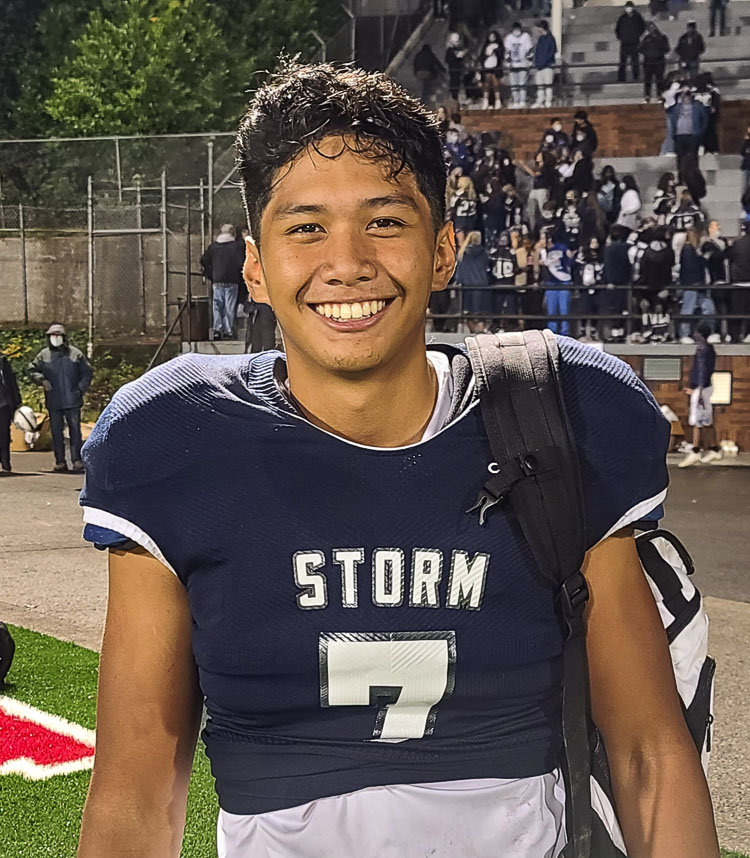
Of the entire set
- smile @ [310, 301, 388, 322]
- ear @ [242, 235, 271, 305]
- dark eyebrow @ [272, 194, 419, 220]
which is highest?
dark eyebrow @ [272, 194, 419, 220]

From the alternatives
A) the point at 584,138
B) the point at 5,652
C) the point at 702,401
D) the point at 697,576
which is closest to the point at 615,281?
the point at 702,401

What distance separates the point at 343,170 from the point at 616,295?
52.6 ft

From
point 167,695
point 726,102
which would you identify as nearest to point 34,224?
point 726,102

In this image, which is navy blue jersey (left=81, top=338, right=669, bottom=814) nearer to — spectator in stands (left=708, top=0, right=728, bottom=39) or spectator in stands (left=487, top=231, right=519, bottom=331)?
spectator in stands (left=487, top=231, right=519, bottom=331)

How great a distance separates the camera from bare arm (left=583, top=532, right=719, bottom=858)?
5.26 ft

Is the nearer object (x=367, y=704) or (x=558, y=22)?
(x=367, y=704)

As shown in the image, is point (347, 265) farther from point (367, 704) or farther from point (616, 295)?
point (616, 295)

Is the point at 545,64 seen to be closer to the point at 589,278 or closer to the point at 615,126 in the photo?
the point at 615,126

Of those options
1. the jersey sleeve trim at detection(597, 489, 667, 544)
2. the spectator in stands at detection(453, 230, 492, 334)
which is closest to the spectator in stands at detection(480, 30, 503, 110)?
the spectator in stands at detection(453, 230, 492, 334)

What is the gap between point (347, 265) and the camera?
1.60 metres

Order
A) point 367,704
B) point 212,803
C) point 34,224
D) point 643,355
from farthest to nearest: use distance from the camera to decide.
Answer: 1. point 34,224
2. point 643,355
3. point 212,803
4. point 367,704

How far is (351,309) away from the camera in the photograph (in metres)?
1.60

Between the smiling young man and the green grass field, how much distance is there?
2.31 m

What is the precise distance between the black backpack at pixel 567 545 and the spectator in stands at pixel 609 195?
1715 cm
